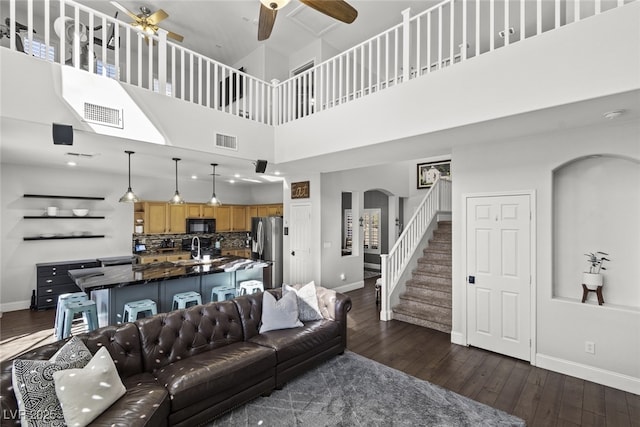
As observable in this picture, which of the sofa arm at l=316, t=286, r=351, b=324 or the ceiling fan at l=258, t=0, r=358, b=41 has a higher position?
the ceiling fan at l=258, t=0, r=358, b=41

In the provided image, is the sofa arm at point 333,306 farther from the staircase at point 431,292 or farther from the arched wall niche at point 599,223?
the arched wall niche at point 599,223

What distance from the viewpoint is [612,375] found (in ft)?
10.3

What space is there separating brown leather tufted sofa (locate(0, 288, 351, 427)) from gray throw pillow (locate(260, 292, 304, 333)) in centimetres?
8

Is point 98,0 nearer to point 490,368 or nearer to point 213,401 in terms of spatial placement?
point 213,401

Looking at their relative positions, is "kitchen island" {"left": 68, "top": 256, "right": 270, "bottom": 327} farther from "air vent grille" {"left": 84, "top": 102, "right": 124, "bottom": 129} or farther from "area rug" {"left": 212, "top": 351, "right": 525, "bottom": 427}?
"area rug" {"left": 212, "top": 351, "right": 525, "bottom": 427}

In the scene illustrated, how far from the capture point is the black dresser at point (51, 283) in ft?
18.6

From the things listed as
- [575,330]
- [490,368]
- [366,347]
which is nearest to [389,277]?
[366,347]

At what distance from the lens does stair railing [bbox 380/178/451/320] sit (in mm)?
5250

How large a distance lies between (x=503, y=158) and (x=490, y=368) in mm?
2527

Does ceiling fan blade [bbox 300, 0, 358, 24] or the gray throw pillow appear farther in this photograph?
the gray throw pillow

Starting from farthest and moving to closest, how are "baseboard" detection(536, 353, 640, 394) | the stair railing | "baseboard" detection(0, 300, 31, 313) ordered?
"baseboard" detection(0, 300, 31, 313) < the stair railing < "baseboard" detection(536, 353, 640, 394)

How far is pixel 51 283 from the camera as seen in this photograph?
5781mm

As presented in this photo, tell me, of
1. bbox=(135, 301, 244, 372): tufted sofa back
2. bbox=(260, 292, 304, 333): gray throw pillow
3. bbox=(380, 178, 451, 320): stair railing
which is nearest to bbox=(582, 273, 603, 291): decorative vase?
bbox=(380, 178, 451, 320): stair railing

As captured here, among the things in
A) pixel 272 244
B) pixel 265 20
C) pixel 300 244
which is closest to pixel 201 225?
pixel 272 244
